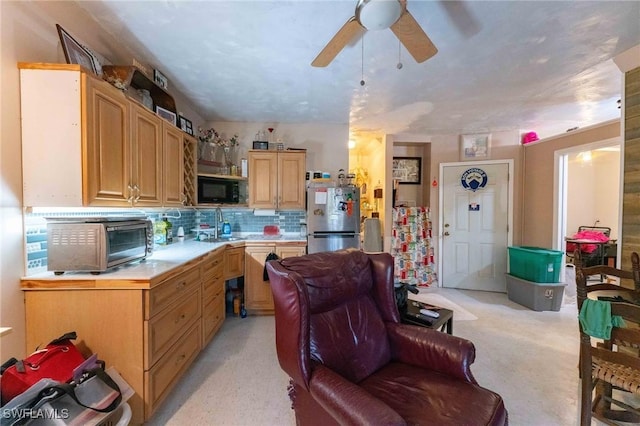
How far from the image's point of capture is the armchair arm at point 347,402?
0.89m

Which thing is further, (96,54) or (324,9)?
(96,54)

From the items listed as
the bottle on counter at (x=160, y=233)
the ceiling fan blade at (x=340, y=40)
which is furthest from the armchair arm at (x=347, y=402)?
the bottle on counter at (x=160, y=233)

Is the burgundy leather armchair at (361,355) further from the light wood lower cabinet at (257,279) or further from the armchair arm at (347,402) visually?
the light wood lower cabinet at (257,279)

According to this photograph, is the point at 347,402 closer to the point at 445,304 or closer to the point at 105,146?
the point at 105,146

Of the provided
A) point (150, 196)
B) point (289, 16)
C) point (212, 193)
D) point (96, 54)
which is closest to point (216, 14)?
point (289, 16)

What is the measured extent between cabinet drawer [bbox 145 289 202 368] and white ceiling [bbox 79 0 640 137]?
1.97 meters

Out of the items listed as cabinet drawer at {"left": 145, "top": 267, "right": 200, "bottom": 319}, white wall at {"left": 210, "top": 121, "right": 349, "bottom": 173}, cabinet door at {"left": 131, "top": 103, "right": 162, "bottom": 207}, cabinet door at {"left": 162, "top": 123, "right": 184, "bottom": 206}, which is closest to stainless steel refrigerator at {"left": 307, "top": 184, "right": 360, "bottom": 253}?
white wall at {"left": 210, "top": 121, "right": 349, "bottom": 173}

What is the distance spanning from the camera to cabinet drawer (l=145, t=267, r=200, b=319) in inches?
60.7

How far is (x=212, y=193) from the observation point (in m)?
3.34

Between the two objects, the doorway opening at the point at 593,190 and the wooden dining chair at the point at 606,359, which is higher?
the doorway opening at the point at 593,190

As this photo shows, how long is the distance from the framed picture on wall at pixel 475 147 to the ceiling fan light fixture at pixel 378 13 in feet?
11.6

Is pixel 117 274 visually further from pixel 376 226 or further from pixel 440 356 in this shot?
pixel 376 226

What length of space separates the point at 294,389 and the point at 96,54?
2618 mm

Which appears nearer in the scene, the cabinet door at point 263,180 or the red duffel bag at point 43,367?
the red duffel bag at point 43,367
